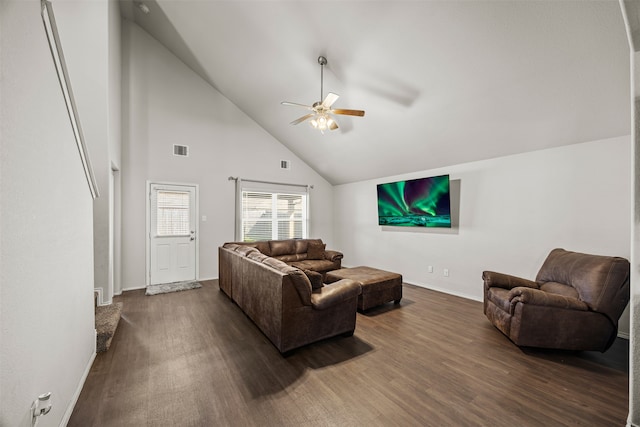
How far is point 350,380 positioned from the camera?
6.69 feet

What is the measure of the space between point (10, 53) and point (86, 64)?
9.73 ft

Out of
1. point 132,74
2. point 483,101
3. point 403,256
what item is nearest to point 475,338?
point 403,256

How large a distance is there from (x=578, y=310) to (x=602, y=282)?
1.13 feet

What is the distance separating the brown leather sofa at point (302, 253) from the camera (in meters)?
4.85

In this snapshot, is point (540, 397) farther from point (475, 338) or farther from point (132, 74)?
point (132, 74)

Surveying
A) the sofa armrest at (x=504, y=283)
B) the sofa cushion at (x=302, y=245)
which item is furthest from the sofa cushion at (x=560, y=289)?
the sofa cushion at (x=302, y=245)

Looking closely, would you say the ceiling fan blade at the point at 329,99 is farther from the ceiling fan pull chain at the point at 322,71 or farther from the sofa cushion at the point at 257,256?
the sofa cushion at the point at 257,256

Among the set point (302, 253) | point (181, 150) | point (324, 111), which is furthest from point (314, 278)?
point (181, 150)

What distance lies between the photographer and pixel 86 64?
309 centimetres

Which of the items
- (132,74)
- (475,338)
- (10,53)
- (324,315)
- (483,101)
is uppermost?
(132,74)

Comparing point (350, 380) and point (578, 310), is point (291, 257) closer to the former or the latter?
point (350, 380)

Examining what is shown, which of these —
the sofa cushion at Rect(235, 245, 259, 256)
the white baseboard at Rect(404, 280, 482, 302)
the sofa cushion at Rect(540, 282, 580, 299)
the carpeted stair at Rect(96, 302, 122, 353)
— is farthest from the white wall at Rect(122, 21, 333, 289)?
the sofa cushion at Rect(540, 282, 580, 299)

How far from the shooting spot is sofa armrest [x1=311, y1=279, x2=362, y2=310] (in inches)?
97.3

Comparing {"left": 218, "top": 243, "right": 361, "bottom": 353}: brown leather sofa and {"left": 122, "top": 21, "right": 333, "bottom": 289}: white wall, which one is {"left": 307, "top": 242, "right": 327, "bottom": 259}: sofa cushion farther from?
{"left": 218, "top": 243, "right": 361, "bottom": 353}: brown leather sofa
